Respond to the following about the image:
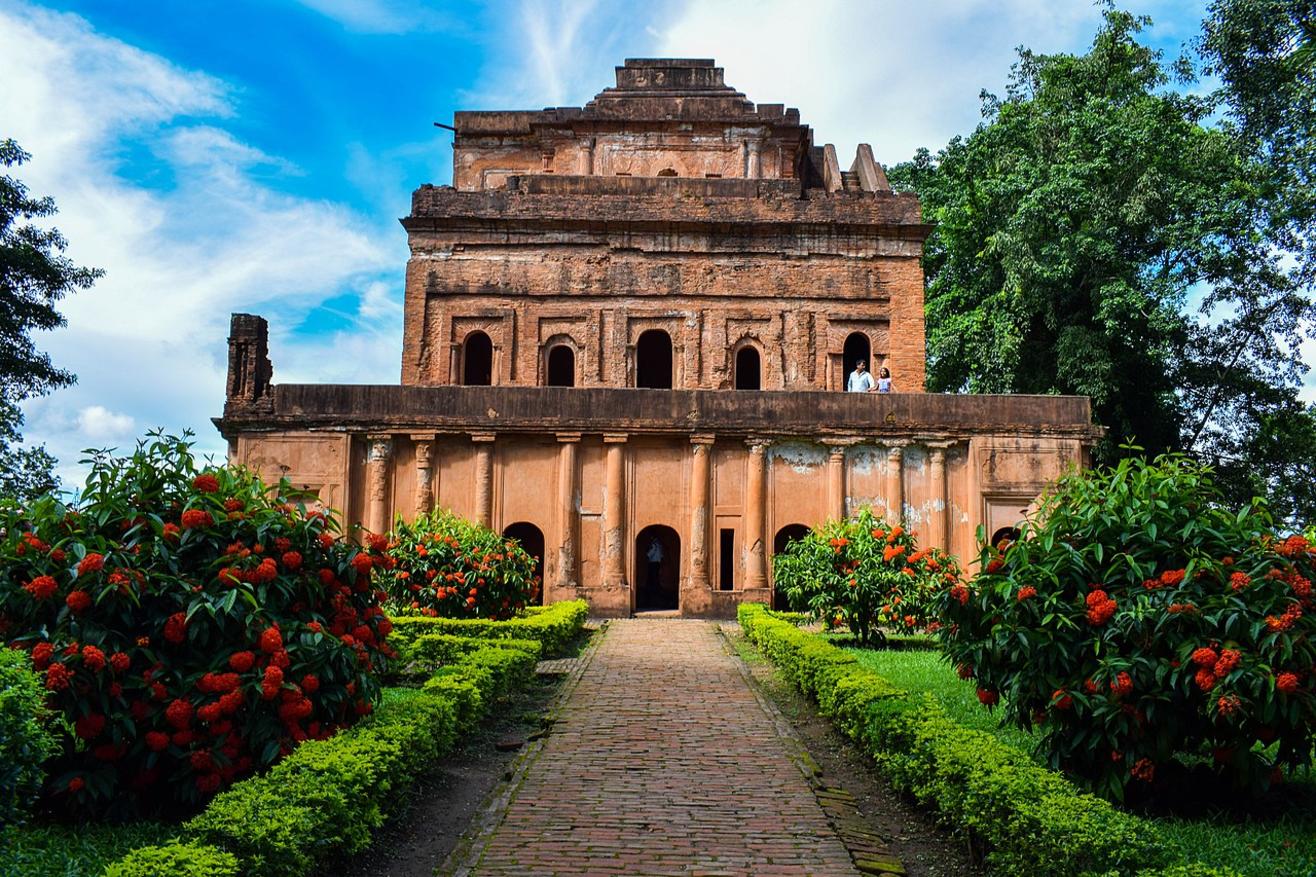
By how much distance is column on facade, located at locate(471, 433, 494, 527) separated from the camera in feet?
62.3

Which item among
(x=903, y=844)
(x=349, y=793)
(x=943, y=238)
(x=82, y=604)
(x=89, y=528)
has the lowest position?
(x=903, y=844)

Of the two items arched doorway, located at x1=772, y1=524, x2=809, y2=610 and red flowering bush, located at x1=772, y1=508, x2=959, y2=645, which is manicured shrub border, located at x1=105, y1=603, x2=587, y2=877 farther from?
arched doorway, located at x1=772, y1=524, x2=809, y2=610

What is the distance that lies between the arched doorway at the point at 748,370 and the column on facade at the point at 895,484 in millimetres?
6363

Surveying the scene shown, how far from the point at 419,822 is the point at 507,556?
7967 mm

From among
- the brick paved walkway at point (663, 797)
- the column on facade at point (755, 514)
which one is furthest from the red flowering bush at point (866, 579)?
the column on facade at point (755, 514)

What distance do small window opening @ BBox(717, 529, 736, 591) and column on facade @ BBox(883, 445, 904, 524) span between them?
2.72 m

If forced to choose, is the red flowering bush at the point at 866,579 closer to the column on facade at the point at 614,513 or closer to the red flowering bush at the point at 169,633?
the column on facade at the point at 614,513

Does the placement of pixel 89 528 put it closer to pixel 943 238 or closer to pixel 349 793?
pixel 349 793

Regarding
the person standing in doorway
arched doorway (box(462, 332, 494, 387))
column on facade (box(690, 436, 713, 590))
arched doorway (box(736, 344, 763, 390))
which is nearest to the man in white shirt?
arched doorway (box(736, 344, 763, 390))

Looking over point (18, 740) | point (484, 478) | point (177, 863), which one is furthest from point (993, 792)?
point (484, 478)

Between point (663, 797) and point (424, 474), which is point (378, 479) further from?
point (663, 797)

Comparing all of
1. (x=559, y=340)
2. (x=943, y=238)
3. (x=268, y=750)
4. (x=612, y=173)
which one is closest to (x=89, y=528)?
(x=268, y=750)

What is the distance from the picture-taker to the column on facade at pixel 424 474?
19.0 meters

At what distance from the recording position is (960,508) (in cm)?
1928
